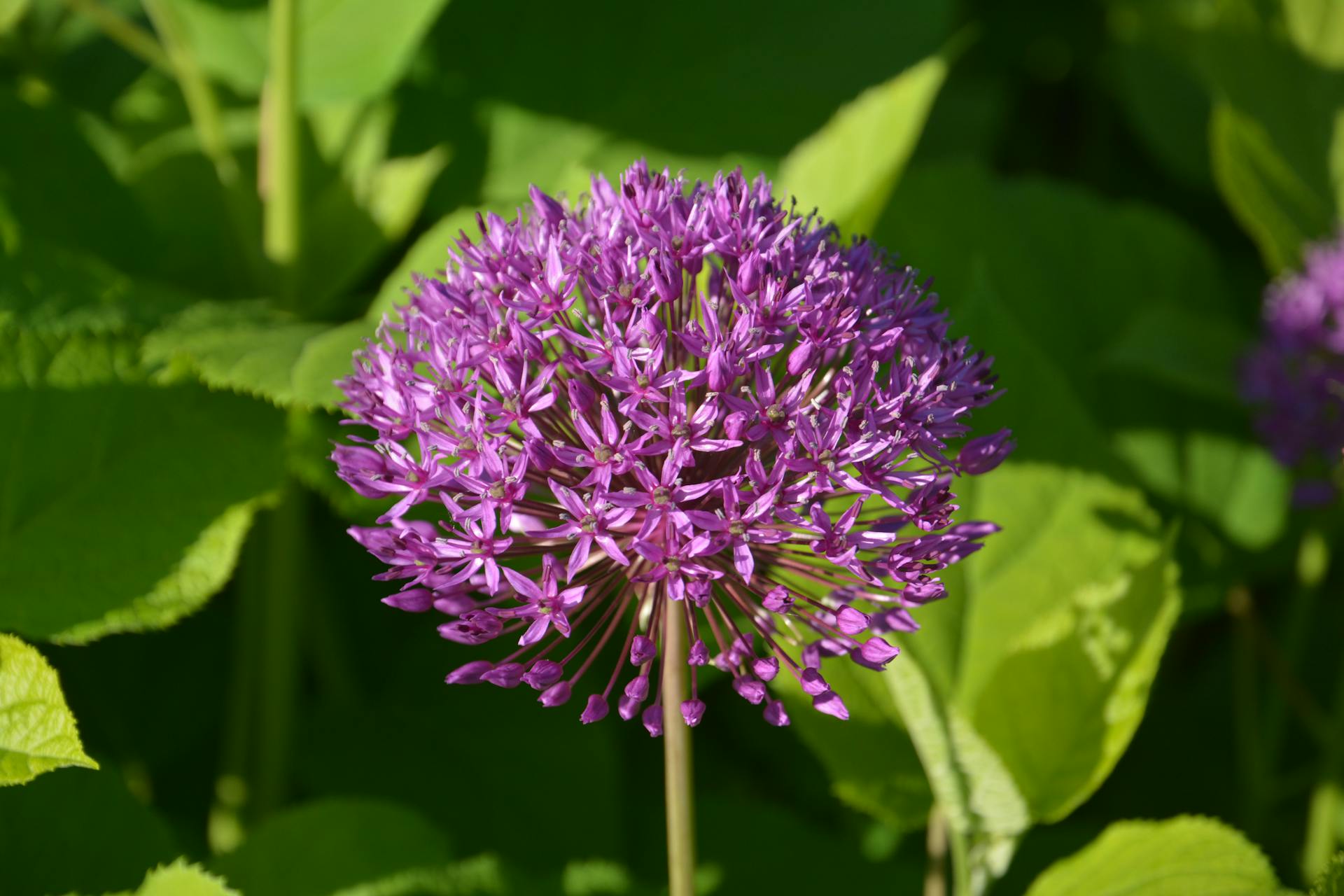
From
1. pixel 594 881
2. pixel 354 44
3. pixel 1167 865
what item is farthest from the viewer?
pixel 354 44

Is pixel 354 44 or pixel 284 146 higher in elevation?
pixel 354 44

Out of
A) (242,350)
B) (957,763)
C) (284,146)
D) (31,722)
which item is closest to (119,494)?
(242,350)

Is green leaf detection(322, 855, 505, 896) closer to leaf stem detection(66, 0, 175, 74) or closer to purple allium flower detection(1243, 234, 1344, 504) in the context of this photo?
leaf stem detection(66, 0, 175, 74)

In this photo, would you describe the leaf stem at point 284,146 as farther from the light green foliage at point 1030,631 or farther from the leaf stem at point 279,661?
the light green foliage at point 1030,631

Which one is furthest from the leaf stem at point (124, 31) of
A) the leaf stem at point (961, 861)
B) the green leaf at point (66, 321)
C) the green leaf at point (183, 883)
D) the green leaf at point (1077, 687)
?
the leaf stem at point (961, 861)

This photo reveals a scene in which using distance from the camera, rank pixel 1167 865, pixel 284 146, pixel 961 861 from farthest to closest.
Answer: pixel 284 146, pixel 961 861, pixel 1167 865

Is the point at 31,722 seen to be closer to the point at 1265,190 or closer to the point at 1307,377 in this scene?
the point at 1307,377

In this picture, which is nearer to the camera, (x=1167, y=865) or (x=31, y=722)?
(x=31, y=722)

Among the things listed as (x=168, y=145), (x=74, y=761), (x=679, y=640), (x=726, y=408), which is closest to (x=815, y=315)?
(x=726, y=408)

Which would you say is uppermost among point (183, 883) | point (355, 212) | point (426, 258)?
point (355, 212)
